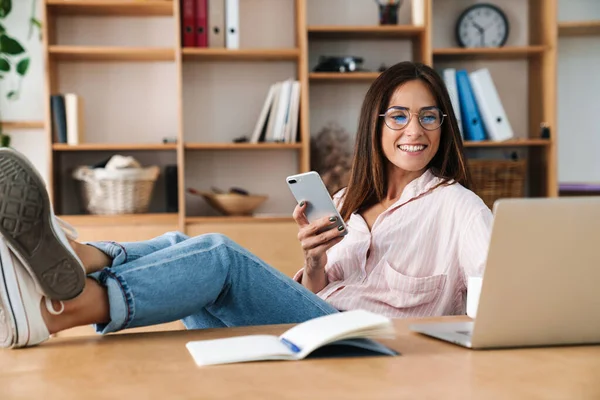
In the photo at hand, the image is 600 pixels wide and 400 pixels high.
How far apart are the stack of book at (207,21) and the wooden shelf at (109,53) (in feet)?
0.39

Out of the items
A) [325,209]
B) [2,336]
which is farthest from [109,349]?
[325,209]

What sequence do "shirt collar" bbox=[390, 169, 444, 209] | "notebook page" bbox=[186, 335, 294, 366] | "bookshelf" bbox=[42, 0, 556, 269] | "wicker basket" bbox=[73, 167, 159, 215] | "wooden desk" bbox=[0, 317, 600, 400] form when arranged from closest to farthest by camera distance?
"wooden desk" bbox=[0, 317, 600, 400]
"notebook page" bbox=[186, 335, 294, 366]
"shirt collar" bbox=[390, 169, 444, 209]
"wicker basket" bbox=[73, 167, 159, 215]
"bookshelf" bbox=[42, 0, 556, 269]

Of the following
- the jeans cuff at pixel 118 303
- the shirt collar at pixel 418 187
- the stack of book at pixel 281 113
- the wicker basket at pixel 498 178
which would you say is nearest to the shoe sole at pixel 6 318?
the jeans cuff at pixel 118 303

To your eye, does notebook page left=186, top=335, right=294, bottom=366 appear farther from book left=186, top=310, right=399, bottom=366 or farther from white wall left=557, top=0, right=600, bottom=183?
white wall left=557, top=0, right=600, bottom=183

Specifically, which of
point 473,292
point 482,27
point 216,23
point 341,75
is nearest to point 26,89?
point 216,23

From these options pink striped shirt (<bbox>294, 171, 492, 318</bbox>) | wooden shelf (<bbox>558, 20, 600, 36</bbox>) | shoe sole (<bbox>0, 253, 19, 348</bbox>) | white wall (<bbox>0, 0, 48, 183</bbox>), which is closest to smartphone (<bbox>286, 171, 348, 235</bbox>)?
pink striped shirt (<bbox>294, 171, 492, 318</bbox>)

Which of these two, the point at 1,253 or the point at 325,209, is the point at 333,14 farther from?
the point at 1,253

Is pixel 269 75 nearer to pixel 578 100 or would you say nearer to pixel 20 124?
pixel 20 124

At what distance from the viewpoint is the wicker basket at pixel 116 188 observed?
3.40m

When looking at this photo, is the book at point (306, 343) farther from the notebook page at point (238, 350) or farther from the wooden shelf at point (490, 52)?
the wooden shelf at point (490, 52)

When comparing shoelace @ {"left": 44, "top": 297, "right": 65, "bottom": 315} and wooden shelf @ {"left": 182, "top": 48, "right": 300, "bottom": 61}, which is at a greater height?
wooden shelf @ {"left": 182, "top": 48, "right": 300, "bottom": 61}

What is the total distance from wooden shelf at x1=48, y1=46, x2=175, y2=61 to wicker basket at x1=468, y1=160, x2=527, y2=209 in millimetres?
1491

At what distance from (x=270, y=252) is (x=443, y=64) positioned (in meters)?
1.26

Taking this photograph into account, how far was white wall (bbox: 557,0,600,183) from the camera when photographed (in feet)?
12.8
